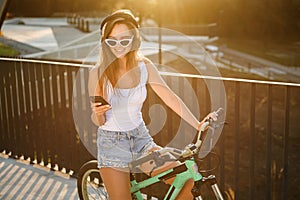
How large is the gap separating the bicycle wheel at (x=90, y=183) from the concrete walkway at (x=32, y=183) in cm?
57

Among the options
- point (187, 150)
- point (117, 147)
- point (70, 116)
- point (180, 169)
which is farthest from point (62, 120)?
point (187, 150)

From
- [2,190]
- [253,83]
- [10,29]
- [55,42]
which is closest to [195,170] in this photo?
[253,83]

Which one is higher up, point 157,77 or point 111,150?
point 157,77

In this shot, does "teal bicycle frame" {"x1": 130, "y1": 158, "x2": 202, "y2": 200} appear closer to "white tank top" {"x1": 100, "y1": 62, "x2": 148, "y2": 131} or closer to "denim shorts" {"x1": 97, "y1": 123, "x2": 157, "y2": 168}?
"denim shorts" {"x1": 97, "y1": 123, "x2": 157, "y2": 168}

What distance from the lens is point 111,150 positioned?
3.12 m

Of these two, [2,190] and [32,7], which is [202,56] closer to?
[2,190]

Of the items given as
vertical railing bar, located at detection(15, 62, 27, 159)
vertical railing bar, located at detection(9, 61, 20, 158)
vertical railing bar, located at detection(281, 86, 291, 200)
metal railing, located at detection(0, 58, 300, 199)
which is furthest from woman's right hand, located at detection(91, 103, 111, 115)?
vertical railing bar, located at detection(9, 61, 20, 158)

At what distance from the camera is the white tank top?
10.2 feet

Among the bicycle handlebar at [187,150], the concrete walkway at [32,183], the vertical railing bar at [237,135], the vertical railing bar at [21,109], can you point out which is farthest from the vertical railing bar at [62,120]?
the bicycle handlebar at [187,150]

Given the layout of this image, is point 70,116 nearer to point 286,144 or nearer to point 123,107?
point 123,107

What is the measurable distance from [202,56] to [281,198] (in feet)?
71.7

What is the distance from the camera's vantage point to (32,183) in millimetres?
5098

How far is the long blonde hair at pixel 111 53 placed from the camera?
301cm

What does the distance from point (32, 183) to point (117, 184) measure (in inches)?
91.6
